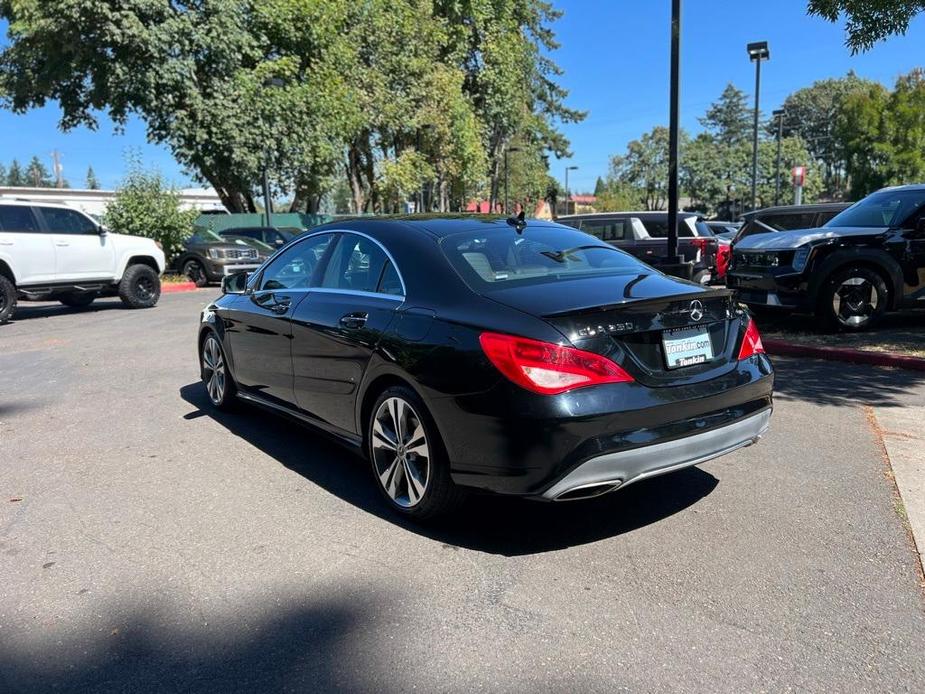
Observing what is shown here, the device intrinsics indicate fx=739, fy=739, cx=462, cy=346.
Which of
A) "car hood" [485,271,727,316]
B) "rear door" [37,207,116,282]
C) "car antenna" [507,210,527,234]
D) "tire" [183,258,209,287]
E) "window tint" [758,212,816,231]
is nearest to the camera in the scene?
"car hood" [485,271,727,316]

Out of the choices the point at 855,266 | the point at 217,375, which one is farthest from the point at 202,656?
the point at 855,266

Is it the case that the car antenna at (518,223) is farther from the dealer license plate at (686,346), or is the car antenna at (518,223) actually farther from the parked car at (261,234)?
the parked car at (261,234)

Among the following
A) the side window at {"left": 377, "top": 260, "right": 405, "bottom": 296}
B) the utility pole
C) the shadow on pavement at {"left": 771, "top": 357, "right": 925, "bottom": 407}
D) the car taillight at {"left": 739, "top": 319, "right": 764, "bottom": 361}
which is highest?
the utility pole

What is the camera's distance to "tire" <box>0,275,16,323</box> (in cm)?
1214

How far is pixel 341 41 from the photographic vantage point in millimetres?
26859

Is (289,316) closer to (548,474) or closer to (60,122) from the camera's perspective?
(548,474)

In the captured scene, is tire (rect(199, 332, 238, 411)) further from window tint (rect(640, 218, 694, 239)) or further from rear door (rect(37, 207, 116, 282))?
window tint (rect(640, 218, 694, 239))

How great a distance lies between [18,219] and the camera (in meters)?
12.5

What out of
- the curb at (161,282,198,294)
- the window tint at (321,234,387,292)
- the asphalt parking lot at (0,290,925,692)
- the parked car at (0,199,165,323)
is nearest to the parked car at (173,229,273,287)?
the curb at (161,282,198,294)

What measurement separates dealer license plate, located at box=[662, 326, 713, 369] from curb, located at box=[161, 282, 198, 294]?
17.5m

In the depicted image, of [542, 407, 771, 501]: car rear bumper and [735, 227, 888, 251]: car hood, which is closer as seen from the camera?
[542, 407, 771, 501]: car rear bumper

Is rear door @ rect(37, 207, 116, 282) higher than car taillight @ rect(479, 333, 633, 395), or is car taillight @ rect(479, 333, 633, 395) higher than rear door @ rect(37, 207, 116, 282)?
rear door @ rect(37, 207, 116, 282)

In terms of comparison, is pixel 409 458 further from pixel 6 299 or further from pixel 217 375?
pixel 6 299

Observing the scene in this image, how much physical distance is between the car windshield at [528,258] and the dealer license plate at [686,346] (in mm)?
650
